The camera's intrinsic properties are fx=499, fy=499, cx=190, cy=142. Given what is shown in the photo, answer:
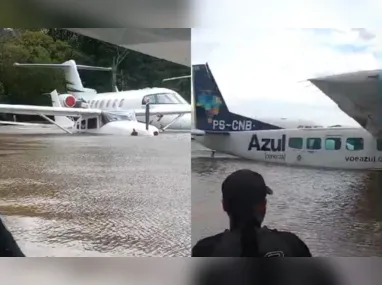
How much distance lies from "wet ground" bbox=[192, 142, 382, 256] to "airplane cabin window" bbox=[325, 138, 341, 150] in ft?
0.52

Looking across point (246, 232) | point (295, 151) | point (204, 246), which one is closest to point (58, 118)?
point (204, 246)

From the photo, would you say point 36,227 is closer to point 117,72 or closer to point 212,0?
point 117,72

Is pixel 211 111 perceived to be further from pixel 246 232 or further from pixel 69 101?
pixel 69 101

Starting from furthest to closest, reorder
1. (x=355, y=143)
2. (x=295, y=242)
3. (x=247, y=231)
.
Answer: (x=295, y=242) → (x=355, y=143) → (x=247, y=231)

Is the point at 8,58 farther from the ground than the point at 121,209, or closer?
farther from the ground

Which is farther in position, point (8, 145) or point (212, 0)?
point (8, 145)

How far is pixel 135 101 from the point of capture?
3.28 m

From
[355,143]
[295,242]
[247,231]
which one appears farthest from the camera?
[295,242]

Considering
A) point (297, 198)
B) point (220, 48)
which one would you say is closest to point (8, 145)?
point (220, 48)

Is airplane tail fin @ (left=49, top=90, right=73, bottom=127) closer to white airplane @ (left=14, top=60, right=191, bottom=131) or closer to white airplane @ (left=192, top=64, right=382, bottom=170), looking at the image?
white airplane @ (left=14, top=60, right=191, bottom=131)

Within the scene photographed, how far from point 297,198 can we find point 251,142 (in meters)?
0.47

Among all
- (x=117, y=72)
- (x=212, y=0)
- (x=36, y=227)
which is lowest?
(x=36, y=227)

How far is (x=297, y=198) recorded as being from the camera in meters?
3.26

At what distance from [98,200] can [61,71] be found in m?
0.87
